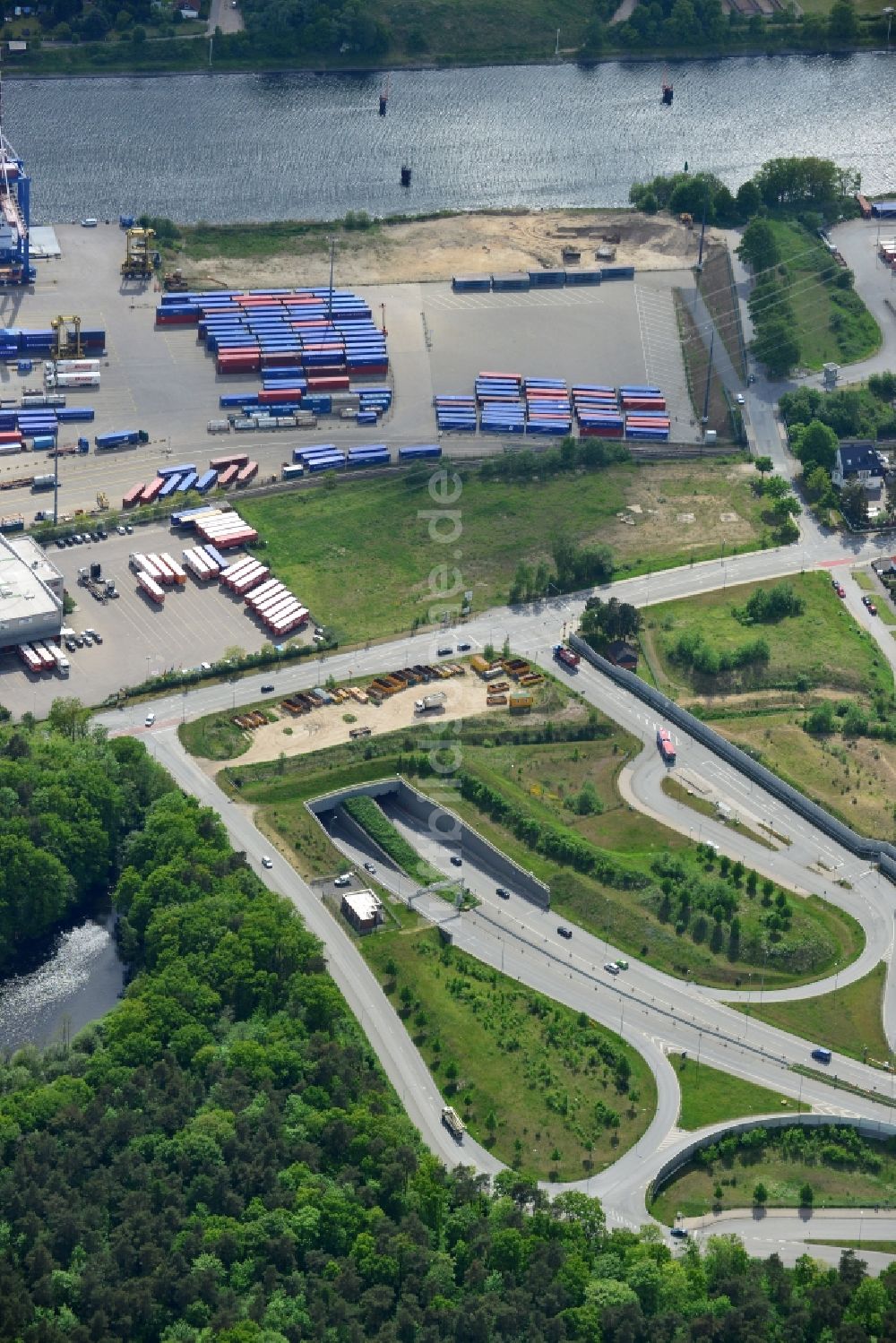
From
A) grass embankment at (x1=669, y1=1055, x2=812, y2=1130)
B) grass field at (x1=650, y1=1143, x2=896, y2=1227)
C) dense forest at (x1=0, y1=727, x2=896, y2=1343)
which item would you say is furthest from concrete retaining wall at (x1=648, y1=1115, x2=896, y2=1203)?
dense forest at (x1=0, y1=727, x2=896, y2=1343)

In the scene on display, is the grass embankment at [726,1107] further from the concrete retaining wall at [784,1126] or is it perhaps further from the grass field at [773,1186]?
the grass field at [773,1186]

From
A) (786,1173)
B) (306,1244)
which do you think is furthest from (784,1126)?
(306,1244)

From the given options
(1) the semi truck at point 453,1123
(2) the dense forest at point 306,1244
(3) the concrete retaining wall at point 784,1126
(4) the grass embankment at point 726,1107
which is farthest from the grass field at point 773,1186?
(1) the semi truck at point 453,1123

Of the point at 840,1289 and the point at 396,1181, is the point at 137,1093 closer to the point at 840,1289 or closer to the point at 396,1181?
the point at 396,1181

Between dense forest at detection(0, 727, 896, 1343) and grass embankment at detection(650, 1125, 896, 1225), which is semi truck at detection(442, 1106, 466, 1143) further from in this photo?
grass embankment at detection(650, 1125, 896, 1225)

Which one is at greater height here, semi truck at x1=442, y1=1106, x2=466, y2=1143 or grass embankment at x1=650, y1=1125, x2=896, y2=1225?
semi truck at x1=442, y1=1106, x2=466, y2=1143

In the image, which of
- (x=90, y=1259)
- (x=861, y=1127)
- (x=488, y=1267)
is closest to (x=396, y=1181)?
(x=488, y=1267)
